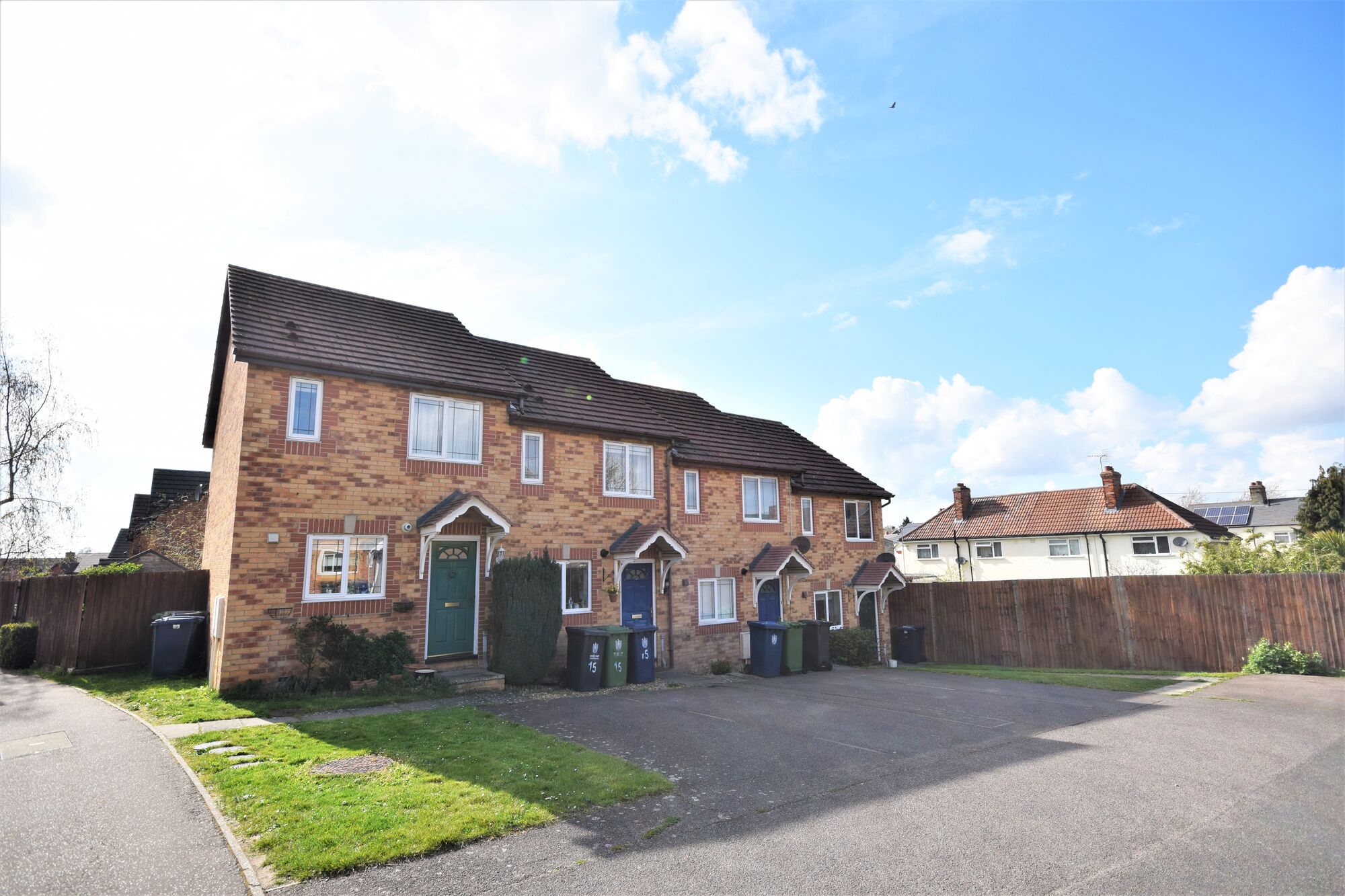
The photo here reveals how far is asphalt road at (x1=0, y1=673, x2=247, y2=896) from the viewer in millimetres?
4949

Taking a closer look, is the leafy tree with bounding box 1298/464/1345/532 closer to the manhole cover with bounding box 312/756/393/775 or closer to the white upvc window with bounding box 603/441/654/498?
the white upvc window with bounding box 603/441/654/498

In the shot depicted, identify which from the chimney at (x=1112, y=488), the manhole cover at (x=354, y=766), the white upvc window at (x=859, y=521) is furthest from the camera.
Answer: the chimney at (x=1112, y=488)

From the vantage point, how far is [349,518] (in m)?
12.9

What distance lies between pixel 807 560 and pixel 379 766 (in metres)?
16.2

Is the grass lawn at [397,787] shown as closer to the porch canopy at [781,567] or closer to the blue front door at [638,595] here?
the blue front door at [638,595]

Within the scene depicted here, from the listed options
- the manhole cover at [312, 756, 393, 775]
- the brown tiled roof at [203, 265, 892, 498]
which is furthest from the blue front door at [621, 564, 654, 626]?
the manhole cover at [312, 756, 393, 775]

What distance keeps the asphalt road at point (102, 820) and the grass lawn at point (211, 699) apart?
96cm

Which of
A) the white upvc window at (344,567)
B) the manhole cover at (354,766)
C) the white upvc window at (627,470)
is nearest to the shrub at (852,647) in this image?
the white upvc window at (627,470)

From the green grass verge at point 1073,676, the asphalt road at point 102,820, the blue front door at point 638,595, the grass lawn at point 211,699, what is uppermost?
the blue front door at point 638,595

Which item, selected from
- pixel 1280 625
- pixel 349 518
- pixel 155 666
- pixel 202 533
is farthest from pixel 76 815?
pixel 1280 625

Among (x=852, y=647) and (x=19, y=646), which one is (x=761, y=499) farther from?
(x=19, y=646)

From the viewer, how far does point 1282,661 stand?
55.9 feet

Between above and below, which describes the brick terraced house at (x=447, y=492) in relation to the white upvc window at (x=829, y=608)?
above

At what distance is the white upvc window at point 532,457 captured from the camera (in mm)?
15875
